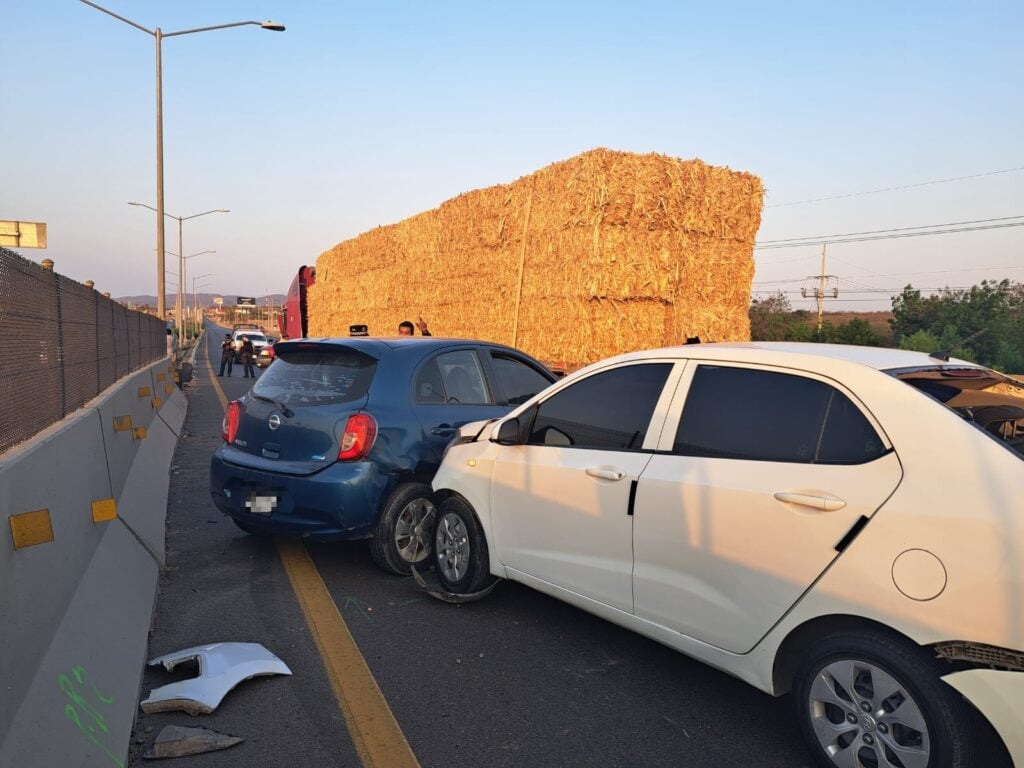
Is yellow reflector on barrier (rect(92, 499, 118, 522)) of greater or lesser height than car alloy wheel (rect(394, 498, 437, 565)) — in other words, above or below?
above

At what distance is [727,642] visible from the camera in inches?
128

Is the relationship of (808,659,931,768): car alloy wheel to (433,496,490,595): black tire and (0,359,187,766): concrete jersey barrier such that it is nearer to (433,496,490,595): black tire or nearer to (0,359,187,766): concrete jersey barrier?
(433,496,490,595): black tire

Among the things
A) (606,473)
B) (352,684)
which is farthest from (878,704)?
(352,684)

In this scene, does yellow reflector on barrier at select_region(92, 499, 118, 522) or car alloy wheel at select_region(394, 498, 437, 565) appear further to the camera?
car alloy wheel at select_region(394, 498, 437, 565)

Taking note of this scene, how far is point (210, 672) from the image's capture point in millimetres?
3668

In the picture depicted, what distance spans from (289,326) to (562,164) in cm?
2546

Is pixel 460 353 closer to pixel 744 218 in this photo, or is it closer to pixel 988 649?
pixel 988 649

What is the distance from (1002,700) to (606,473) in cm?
188

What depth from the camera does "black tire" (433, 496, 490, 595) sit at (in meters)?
4.77

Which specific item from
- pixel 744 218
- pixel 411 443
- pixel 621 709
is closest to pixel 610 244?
pixel 744 218

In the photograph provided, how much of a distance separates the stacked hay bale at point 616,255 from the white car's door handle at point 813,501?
794cm

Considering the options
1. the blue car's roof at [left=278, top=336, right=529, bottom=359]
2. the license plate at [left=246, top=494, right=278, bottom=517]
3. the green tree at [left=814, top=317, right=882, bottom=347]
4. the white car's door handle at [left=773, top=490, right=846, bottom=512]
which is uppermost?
the green tree at [left=814, top=317, right=882, bottom=347]

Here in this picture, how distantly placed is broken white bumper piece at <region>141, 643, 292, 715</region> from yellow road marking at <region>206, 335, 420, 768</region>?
0.98 ft

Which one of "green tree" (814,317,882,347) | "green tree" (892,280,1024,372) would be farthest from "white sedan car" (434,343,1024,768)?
"green tree" (892,280,1024,372)
